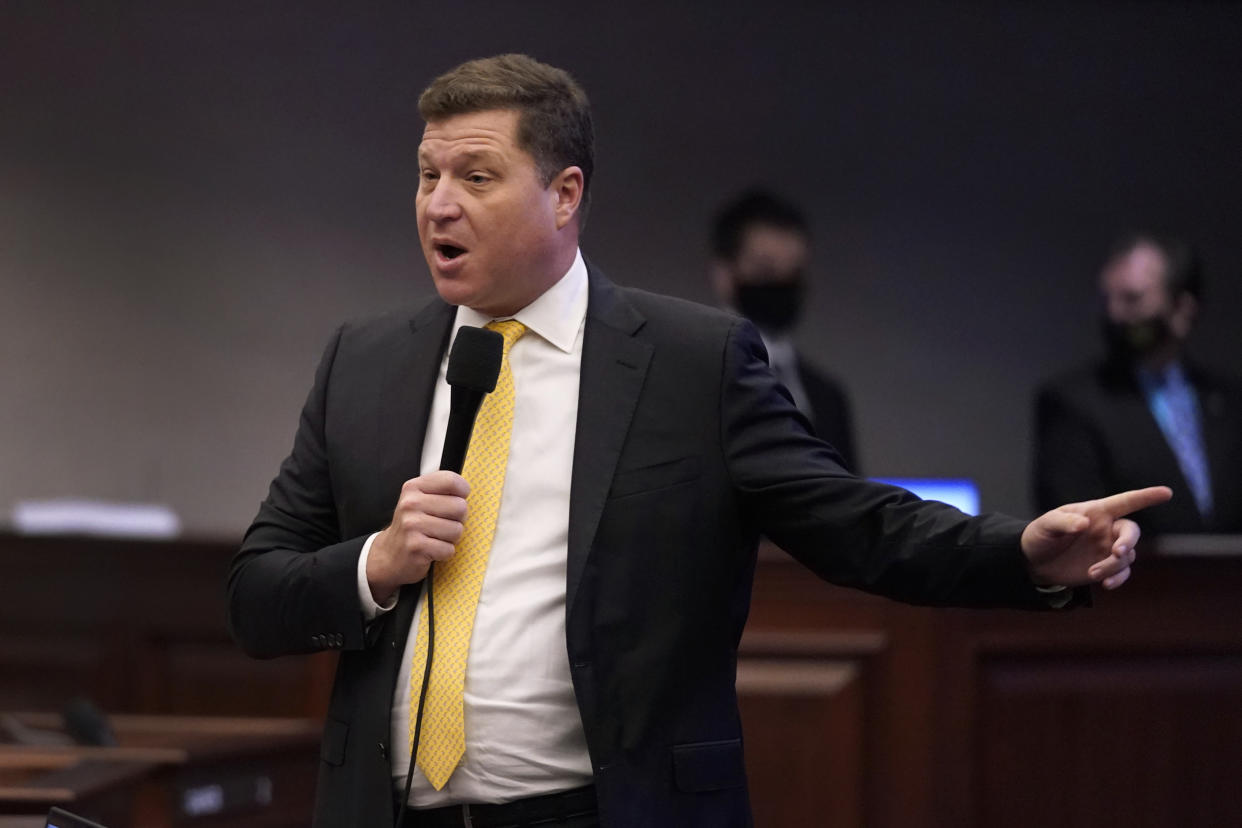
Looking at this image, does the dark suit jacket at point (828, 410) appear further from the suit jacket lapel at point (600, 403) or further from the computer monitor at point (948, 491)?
the suit jacket lapel at point (600, 403)

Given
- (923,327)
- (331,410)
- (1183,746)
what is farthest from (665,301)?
(923,327)

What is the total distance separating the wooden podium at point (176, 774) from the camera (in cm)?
254

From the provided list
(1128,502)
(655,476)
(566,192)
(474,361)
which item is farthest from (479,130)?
(1128,502)

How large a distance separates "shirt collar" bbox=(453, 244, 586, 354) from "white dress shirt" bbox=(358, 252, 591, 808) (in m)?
0.07

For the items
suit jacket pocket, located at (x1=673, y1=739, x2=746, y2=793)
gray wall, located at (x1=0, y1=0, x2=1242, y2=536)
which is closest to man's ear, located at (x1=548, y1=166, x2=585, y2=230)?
suit jacket pocket, located at (x1=673, y1=739, x2=746, y2=793)

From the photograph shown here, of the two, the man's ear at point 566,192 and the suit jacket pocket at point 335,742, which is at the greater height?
the man's ear at point 566,192

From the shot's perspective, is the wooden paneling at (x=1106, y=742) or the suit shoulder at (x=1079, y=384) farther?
the suit shoulder at (x=1079, y=384)

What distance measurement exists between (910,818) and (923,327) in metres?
3.48

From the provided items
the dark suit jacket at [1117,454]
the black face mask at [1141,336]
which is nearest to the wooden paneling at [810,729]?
the dark suit jacket at [1117,454]

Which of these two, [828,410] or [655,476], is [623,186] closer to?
[828,410]

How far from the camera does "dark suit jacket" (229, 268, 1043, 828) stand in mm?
1724

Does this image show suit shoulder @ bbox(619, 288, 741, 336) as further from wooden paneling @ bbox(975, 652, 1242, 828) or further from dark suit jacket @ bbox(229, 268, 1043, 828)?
wooden paneling @ bbox(975, 652, 1242, 828)

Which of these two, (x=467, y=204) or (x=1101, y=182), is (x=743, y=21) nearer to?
(x=1101, y=182)

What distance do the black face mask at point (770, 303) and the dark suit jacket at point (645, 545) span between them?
3.02 meters
